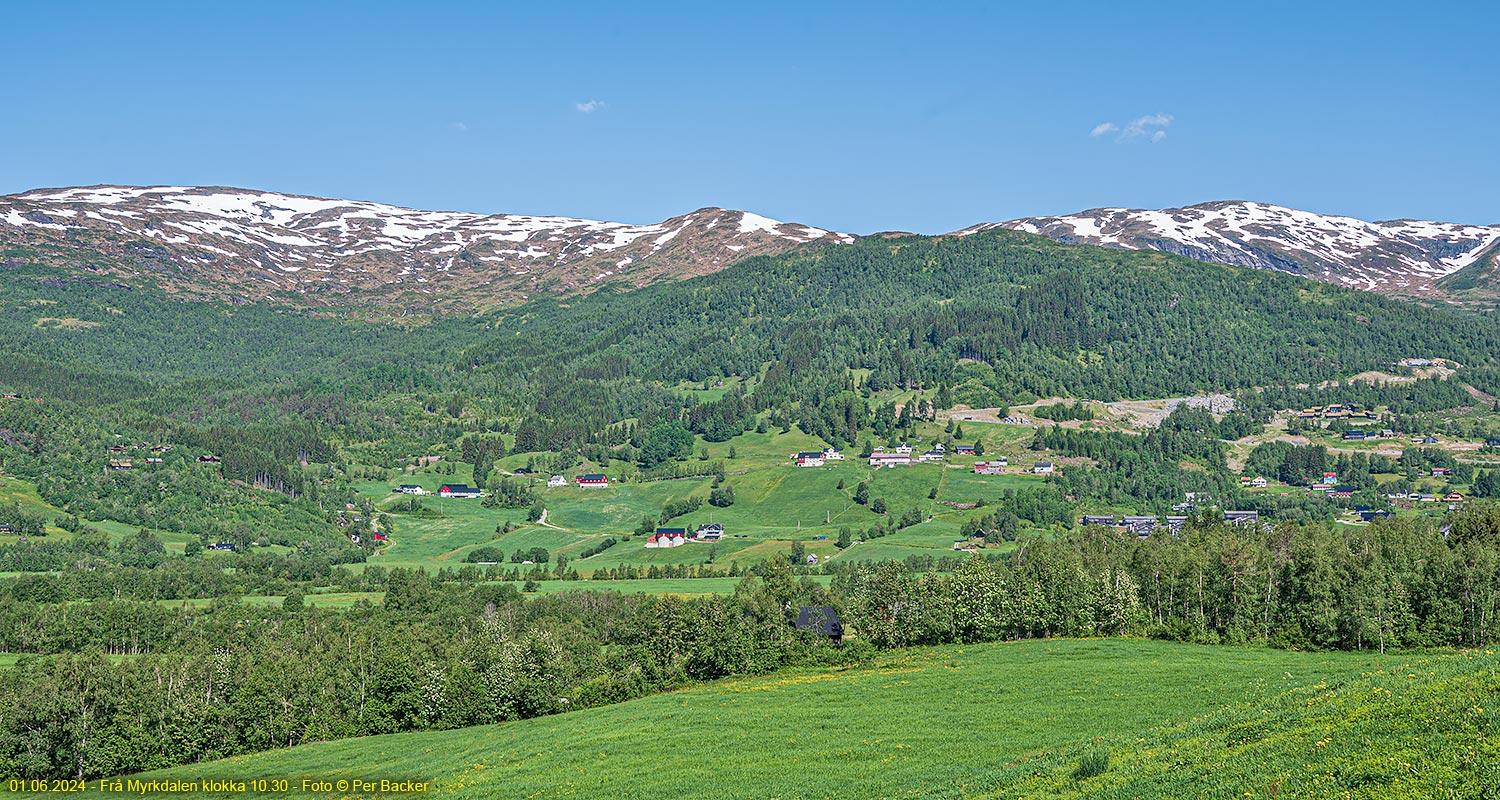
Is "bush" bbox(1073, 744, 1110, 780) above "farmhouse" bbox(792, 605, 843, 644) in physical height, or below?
above

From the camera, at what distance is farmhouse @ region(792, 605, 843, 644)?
409ft

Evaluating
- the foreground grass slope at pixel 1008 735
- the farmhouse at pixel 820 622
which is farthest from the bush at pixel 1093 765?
the farmhouse at pixel 820 622

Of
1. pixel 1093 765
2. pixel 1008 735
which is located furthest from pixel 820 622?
pixel 1093 765

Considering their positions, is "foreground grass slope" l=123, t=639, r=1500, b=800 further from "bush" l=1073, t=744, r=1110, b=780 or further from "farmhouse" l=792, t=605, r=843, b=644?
"farmhouse" l=792, t=605, r=843, b=644

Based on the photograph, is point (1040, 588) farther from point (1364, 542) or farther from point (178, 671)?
point (178, 671)

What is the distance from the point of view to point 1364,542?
122250 mm

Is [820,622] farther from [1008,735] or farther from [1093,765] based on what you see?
[1093,765]

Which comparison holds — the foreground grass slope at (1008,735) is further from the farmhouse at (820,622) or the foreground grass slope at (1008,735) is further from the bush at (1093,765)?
the farmhouse at (820,622)

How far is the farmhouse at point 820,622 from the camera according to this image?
125m

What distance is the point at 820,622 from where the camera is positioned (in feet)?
412

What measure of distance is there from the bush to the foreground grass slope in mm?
384

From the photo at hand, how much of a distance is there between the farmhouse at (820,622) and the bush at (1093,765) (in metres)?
88.3

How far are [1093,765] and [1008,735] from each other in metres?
23.0

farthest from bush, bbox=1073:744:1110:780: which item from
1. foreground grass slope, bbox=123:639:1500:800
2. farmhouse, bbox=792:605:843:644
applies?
farmhouse, bbox=792:605:843:644
